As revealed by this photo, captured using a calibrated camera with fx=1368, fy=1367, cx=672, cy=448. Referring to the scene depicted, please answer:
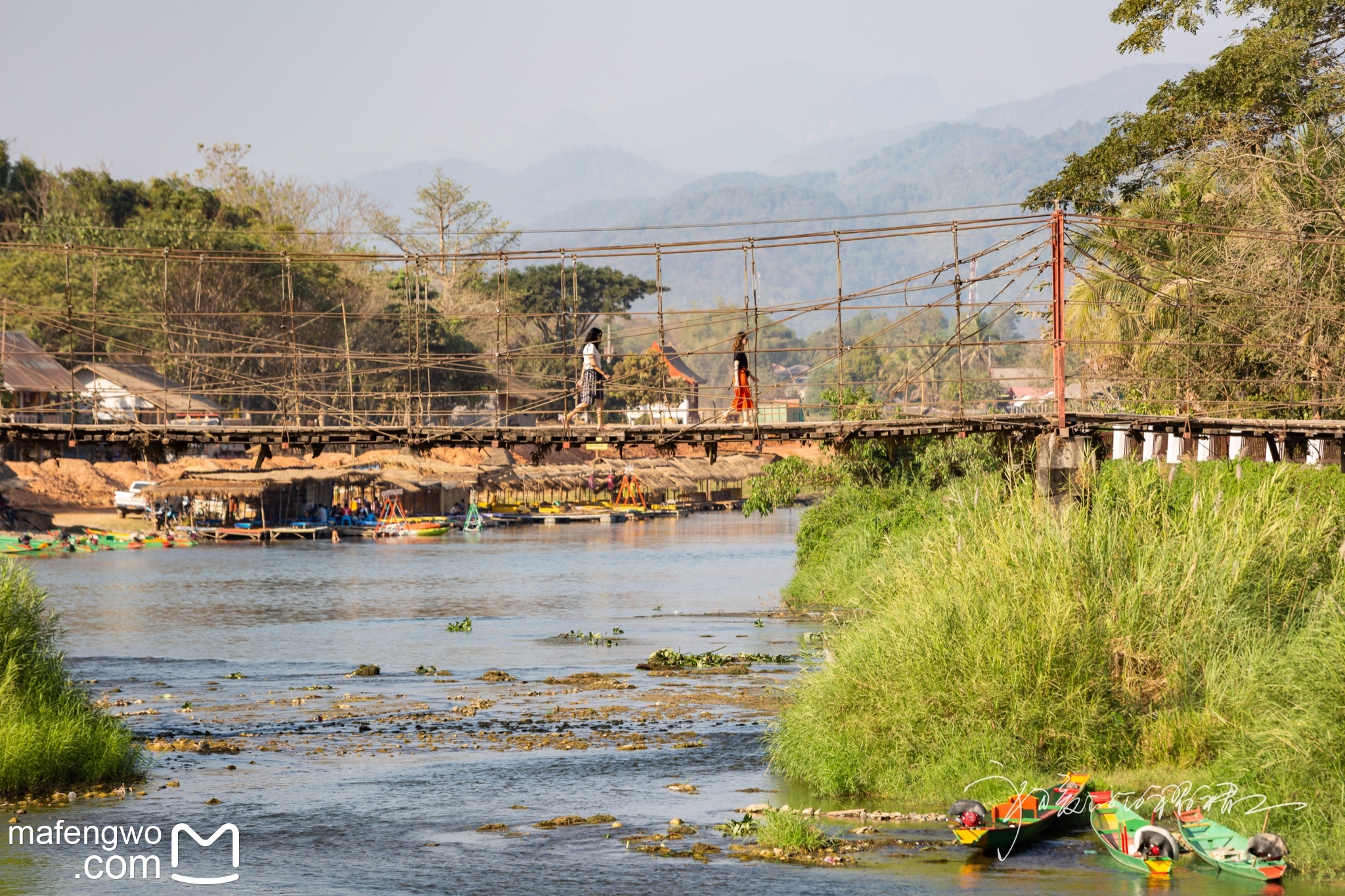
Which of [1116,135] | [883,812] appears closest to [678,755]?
[883,812]

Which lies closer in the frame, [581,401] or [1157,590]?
[1157,590]

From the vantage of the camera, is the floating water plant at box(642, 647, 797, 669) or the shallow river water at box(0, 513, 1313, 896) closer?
the shallow river water at box(0, 513, 1313, 896)

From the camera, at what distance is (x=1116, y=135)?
32.0 metres

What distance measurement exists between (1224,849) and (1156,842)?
61 cm

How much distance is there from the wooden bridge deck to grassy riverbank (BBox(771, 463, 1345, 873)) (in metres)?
3.72

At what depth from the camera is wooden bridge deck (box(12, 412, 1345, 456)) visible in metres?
20.6

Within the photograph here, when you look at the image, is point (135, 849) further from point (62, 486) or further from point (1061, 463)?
point (62, 486)

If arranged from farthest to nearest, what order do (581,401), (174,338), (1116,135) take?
(174,338), (1116,135), (581,401)

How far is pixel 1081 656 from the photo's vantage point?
587 inches

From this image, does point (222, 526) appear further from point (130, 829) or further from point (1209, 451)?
point (130, 829)

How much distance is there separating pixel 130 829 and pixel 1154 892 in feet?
34.4

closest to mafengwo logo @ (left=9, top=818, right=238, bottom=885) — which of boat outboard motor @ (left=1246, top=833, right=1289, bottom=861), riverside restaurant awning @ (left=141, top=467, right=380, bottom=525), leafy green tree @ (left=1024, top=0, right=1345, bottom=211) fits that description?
boat outboard motor @ (left=1246, top=833, right=1289, bottom=861)

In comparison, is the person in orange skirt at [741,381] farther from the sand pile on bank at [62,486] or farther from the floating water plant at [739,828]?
the sand pile on bank at [62,486]

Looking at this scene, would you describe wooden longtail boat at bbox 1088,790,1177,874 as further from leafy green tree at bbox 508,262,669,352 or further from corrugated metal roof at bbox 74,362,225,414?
leafy green tree at bbox 508,262,669,352
